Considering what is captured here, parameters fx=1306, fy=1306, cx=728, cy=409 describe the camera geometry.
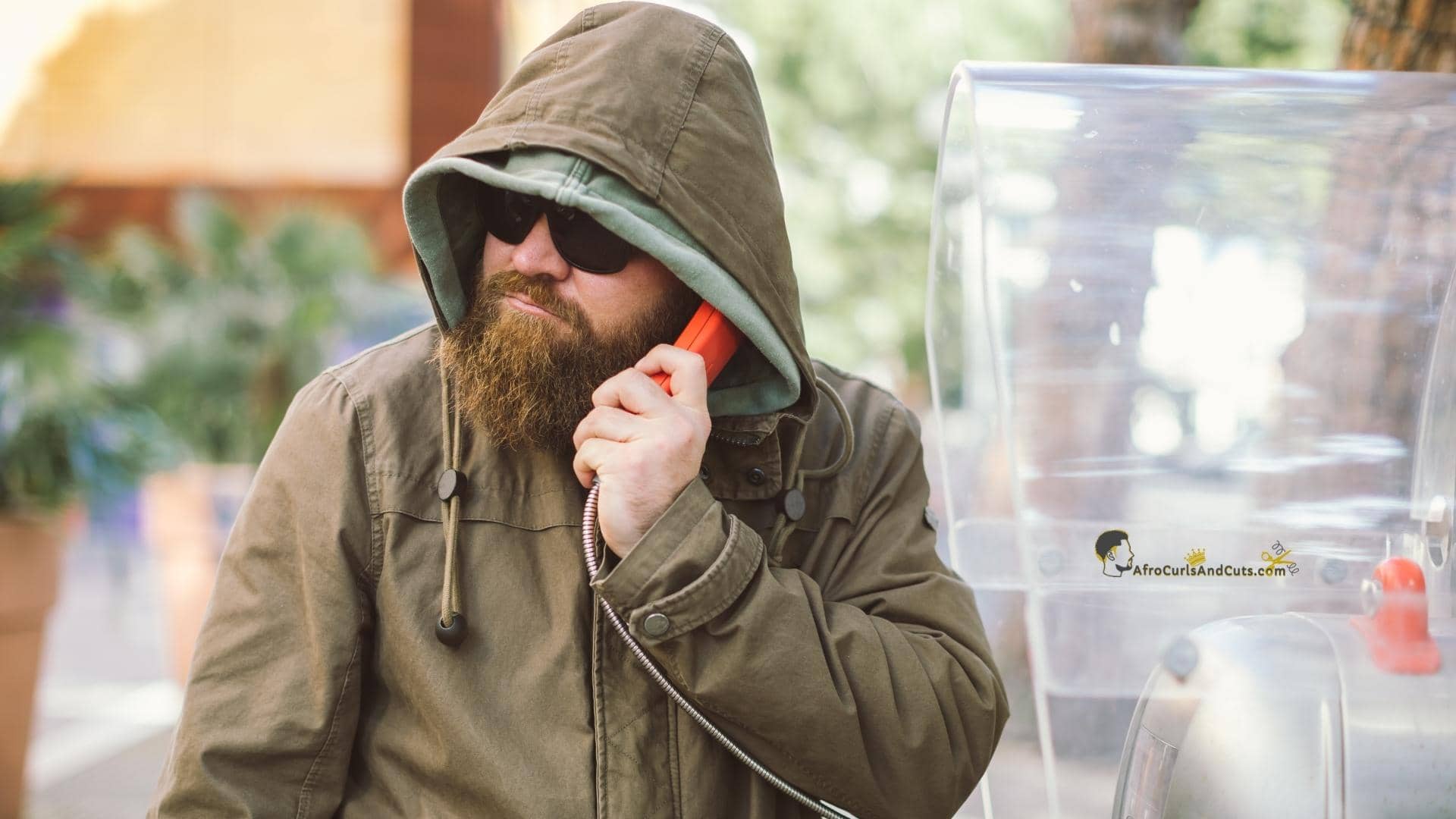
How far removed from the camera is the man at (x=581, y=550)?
184 cm

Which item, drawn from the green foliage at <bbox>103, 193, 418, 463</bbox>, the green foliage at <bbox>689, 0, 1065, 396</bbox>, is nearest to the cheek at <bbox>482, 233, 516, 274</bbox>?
the green foliage at <bbox>103, 193, 418, 463</bbox>

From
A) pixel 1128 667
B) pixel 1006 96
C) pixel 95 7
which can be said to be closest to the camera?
pixel 1006 96

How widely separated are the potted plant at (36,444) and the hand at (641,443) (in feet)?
10.5

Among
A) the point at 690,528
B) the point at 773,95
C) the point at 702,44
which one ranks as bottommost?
the point at 690,528

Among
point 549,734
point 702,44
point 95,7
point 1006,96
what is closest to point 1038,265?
point 1006,96

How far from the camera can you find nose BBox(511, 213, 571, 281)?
2025 millimetres

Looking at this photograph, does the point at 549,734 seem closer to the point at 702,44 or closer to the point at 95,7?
the point at 702,44

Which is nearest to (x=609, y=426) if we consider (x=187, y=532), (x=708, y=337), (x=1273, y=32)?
(x=708, y=337)

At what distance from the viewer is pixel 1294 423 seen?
236 cm

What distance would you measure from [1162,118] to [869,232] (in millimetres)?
17405

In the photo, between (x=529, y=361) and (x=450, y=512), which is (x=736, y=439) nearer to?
(x=529, y=361)

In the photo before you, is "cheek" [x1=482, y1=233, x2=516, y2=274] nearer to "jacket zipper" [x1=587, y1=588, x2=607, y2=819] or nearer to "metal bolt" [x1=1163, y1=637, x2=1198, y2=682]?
"jacket zipper" [x1=587, y1=588, x2=607, y2=819]

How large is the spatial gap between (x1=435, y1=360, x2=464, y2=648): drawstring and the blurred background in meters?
2.10

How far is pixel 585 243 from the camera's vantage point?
79.6 inches
